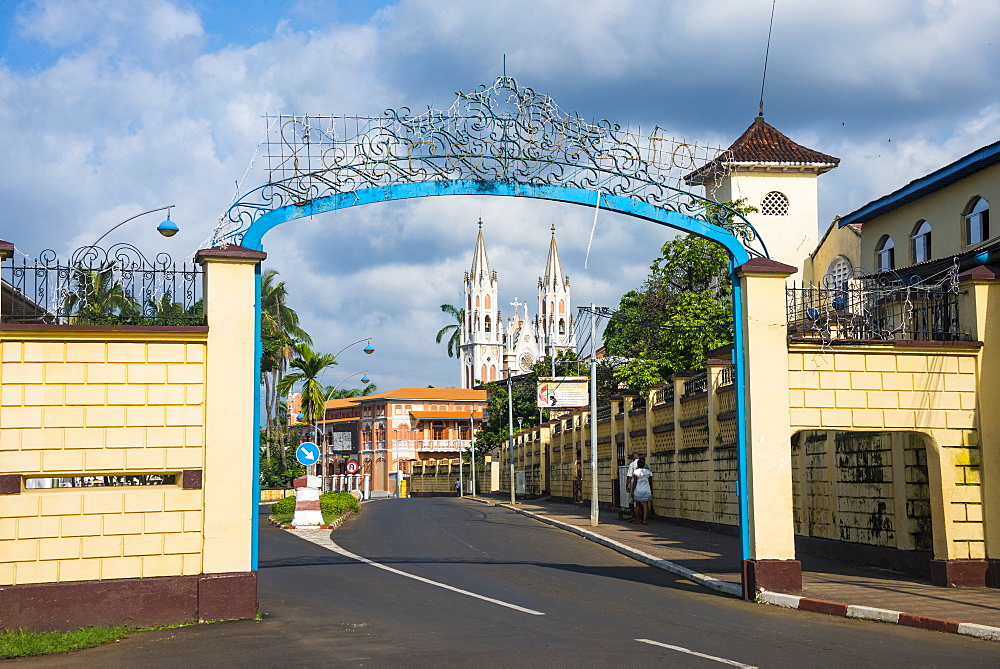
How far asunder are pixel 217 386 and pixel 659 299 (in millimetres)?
26624

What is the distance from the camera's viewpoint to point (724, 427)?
23422 millimetres

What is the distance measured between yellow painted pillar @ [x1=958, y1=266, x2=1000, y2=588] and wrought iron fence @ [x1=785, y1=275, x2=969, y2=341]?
25cm

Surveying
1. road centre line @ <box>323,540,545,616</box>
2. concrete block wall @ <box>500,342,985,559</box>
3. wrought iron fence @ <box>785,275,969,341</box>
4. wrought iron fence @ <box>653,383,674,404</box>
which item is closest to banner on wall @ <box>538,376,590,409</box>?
wrought iron fence @ <box>653,383,674,404</box>

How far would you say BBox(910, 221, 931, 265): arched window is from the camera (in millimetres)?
24641

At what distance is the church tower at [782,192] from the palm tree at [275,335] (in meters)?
32.5

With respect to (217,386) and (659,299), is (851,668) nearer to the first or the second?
(217,386)

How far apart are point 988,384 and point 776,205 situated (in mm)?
27125

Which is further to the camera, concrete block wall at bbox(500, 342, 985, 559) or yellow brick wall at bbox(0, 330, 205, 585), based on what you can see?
concrete block wall at bbox(500, 342, 985, 559)

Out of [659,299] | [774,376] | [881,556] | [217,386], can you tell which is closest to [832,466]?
[881,556]

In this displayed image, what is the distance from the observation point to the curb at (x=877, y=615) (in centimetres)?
1027

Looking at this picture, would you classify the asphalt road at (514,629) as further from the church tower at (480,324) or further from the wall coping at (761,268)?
the church tower at (480,324)

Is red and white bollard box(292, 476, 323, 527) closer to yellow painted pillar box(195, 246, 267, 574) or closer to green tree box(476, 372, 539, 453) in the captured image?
yellow painted pillar box(195, 246, 267, 574)

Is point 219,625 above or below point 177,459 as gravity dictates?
below

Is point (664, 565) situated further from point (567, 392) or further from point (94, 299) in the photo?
point (567, 392)
